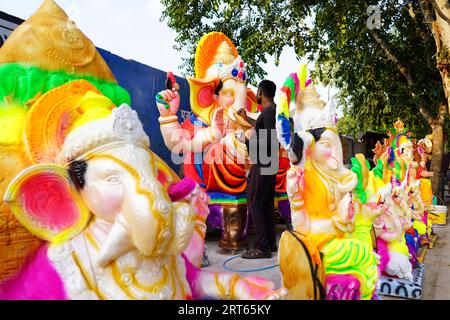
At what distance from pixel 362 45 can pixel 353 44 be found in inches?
6.7

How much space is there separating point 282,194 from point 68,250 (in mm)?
3140

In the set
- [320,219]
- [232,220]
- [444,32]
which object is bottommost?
[232,220]

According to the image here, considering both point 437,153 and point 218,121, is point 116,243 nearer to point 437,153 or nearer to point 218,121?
point 218,121

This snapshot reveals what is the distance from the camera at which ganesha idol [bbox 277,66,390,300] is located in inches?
76.8

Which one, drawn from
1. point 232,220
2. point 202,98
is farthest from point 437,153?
point 202,98

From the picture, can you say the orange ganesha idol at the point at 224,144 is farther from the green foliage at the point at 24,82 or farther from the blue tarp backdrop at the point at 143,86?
the green foliage at the point at 24,82

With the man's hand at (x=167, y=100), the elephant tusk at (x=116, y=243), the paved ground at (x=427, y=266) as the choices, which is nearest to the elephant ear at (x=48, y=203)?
the elephant tusk at (x=116, y=243)

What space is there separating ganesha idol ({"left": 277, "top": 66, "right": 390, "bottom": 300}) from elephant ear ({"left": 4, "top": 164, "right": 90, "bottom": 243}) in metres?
1.04

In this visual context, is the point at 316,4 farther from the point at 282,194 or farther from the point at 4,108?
the point at 4,108

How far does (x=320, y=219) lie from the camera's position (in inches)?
83.0

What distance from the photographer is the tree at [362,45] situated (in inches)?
300

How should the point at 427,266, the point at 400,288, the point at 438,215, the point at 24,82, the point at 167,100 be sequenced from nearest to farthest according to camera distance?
the point at 24,82, the point at 167,100, the point at 400,288, the point at 427,266, the point at 438,215

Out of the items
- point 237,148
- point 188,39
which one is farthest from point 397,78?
point 237,148

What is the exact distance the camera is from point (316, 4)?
309 inches
